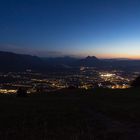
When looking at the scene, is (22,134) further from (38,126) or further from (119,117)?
(119,117)

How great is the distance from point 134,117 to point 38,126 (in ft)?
27.4

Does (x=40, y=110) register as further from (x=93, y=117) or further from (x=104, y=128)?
(x=104, y=128)

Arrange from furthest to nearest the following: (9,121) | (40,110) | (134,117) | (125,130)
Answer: (40,110), (134,117), (9,121), (125,130)

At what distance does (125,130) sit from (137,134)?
1547 mm

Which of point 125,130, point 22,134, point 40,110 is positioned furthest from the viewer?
point 40,110

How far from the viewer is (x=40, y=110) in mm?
30797

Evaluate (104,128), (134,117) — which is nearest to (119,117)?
(134,117)

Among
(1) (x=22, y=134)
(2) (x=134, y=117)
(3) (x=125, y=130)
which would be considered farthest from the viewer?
(2) (x=134, y=117)

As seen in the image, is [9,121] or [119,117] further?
[119,117]

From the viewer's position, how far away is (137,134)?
20.1 m

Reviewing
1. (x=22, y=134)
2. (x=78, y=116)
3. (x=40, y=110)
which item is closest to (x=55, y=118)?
(x=78, y=116)

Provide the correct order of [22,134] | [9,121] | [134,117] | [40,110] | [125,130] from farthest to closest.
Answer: [40,110] → [134,117] → [9,121] → [125,130] → [22,134]

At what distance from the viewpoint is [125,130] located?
21.5 metres

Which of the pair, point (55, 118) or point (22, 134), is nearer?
point (22, 134)
